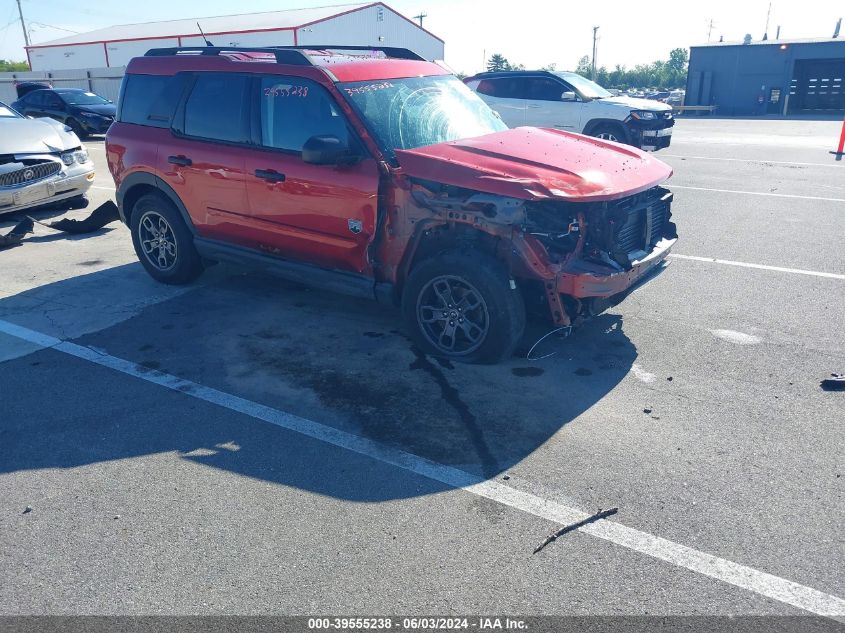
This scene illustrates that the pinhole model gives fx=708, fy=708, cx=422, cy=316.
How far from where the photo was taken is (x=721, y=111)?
39031 millimetres

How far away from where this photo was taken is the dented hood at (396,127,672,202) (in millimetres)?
4492

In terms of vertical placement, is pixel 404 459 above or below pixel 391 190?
below

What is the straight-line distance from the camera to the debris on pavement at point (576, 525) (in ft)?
10.4

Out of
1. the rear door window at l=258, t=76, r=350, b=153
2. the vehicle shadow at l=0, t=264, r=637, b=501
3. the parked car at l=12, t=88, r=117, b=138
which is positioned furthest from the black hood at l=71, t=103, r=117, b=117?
the rear door window at l=258, t=76, r=350, b=153

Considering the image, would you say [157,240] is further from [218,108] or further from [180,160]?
[218,108]

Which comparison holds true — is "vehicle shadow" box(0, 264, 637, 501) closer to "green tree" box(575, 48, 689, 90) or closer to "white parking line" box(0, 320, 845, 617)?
"white parking line" box(0, 320, 845, 617)

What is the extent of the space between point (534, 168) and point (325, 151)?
144 cm

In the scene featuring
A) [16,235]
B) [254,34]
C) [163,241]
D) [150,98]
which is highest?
[254,34]

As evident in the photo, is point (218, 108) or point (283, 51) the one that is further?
point (218, 108)

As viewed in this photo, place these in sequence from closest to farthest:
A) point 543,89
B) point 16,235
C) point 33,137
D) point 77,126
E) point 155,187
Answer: point 155,187 → point 16,235 → point 33,137 → point 543,89 → point 77,126

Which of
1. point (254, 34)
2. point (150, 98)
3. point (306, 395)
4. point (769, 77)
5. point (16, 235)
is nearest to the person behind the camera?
point (306, 395)

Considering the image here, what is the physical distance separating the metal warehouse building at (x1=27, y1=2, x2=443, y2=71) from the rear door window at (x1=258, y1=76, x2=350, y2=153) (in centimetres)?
3374

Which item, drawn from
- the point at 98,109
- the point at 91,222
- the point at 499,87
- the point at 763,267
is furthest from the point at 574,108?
the point at 98,109

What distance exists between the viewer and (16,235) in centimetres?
845
